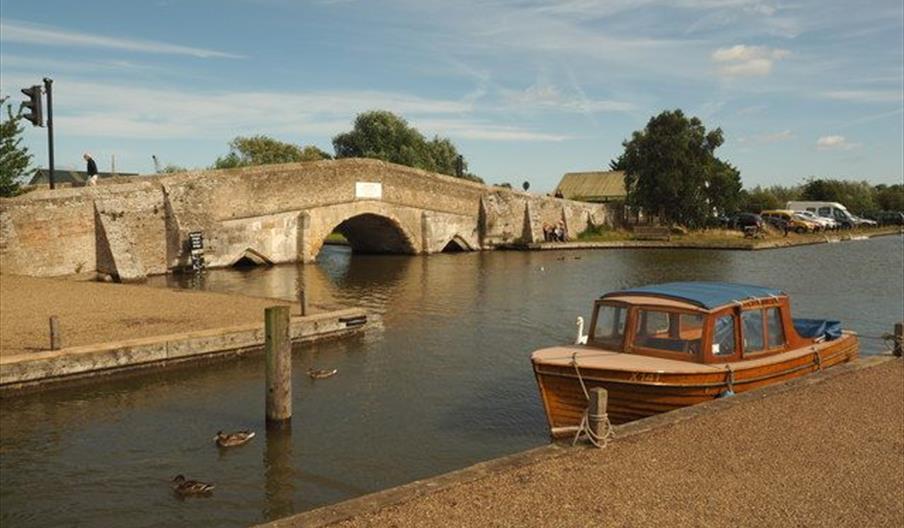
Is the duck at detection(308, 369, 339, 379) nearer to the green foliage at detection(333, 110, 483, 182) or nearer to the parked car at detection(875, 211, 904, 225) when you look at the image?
the green foliage at detection(333, 110, 483, 182)

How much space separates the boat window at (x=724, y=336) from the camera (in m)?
10.9

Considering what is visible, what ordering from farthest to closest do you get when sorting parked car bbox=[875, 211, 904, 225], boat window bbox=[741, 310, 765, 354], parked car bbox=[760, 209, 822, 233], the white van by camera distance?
parked car bbox=[875, 211, 904, 225] < the white van < parked car bbox=[760, 209, 822, 233] < boat window bbox=[741, 310, 765, 354]

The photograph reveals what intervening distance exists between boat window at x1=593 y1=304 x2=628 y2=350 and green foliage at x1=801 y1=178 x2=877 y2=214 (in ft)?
309

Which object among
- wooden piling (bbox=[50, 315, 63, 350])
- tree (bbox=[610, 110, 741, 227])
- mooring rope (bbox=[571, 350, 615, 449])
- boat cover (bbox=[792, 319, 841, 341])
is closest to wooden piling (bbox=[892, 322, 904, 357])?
boat cover (bbox=[792, 319, 841, 341])

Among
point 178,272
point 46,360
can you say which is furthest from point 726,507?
point 178,272

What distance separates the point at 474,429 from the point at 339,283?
57.7 ft

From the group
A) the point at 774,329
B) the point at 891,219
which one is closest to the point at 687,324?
the point at 774,329

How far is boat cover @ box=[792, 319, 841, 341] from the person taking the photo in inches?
537

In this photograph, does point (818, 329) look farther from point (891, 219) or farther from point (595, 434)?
point (891, 219)

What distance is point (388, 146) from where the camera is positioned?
69.8 metres

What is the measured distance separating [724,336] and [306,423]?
6249mm

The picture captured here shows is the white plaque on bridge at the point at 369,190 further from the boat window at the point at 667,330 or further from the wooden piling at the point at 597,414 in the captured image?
the wooden piling at the point at 597,414

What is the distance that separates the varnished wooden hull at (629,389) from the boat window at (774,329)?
1.05 meters

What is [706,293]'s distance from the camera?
11.6m
